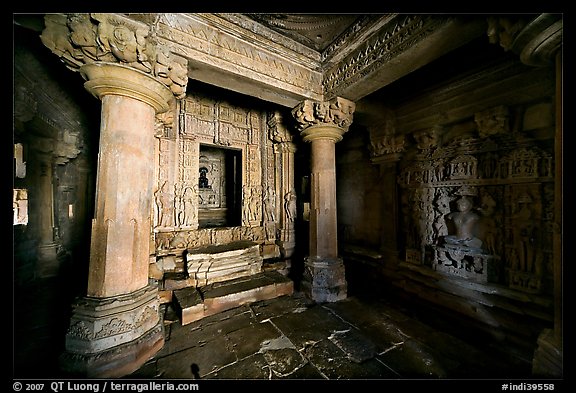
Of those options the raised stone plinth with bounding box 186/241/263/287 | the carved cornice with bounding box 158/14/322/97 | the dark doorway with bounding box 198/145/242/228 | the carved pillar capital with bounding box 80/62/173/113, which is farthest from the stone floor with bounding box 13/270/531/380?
the dark doorway with bounding box 198/145/242/228

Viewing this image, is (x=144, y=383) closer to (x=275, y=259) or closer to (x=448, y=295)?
(x=275, y=259)

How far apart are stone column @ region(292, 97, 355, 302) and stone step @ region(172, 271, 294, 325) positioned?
60cm

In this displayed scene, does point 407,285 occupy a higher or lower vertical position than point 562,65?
lower

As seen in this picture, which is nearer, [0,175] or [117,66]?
[0,175]

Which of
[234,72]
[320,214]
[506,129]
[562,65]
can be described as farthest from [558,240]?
[234,72]

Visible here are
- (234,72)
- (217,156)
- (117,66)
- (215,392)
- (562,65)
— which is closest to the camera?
(562,65)

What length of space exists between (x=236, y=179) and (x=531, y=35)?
5.53 metres

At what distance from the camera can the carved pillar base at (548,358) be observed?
151 centimetres

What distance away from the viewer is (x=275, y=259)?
5453 millimetres

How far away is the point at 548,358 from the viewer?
156cm

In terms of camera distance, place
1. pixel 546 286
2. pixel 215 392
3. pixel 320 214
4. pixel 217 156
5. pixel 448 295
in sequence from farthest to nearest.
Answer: pixel 217 156 < pixel 320 214 < pixel 448 295 < pixel 546 286 < pixel 215 392

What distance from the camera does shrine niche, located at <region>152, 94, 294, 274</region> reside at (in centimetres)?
441

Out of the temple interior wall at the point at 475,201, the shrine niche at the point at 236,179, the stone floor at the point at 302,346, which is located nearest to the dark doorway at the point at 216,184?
the shrine niche at the point at 236,179

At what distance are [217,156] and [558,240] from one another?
843 cm
